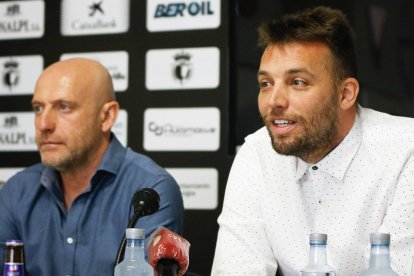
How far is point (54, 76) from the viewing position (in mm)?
2297

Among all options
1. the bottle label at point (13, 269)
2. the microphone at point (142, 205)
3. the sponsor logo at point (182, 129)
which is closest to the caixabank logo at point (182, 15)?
the sponsor logo at point (182, 129)

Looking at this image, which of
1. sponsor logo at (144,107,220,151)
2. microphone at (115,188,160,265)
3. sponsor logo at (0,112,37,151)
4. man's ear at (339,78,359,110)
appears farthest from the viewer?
sponsor logo at (0,112,37,151)

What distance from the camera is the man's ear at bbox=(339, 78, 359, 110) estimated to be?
1.95 m

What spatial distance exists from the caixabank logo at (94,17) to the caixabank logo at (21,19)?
11 cm

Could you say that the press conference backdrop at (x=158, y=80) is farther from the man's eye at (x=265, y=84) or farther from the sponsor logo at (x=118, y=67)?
the man's eye at (x=265, y=84)

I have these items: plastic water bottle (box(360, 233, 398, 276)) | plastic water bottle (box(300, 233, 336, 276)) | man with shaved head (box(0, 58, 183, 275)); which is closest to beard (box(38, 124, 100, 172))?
man with shaved head (box(0, 58, 183, 275))

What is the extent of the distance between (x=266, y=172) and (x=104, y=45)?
4.03ft

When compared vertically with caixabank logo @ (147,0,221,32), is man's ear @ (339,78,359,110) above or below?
below

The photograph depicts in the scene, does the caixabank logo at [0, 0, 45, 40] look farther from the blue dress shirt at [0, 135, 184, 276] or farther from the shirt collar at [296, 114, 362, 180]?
the shirt collar at [296, 114, 362, 180]

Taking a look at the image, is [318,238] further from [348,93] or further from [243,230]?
[348,93]

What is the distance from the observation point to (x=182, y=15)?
2844 millimetres

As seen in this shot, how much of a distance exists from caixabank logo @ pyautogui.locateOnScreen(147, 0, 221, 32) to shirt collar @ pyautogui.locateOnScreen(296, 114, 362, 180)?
1005 mm

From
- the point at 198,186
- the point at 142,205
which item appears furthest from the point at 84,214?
the point at 142,205

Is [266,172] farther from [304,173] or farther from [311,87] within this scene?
[311,87]
